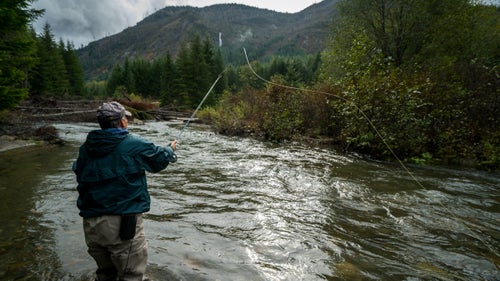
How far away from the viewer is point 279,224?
509cm

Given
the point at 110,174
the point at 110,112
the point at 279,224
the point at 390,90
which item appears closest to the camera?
the point at 110,174

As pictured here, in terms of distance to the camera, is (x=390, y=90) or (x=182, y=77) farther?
(x=182, y=77)

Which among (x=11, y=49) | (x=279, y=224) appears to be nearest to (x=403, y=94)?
(x=279, y=224)

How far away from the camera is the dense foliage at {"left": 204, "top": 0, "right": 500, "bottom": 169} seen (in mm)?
10297

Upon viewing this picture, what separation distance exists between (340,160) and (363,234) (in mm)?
6280

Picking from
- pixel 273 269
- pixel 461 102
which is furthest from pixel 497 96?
pixel 273 269

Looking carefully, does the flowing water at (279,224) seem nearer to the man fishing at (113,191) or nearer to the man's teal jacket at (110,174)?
the man fishing at (113,191)

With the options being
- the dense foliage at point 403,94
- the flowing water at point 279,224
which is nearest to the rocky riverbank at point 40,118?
the flowing water at point 279,224

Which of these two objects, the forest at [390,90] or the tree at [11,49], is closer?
the forest at [390,90]

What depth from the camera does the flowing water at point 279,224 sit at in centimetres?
369

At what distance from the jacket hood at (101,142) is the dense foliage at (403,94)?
17.2 feet

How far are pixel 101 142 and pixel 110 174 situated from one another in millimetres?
325

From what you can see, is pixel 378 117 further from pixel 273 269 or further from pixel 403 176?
pixel 273 269

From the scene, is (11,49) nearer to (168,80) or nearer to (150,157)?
(150,157)
